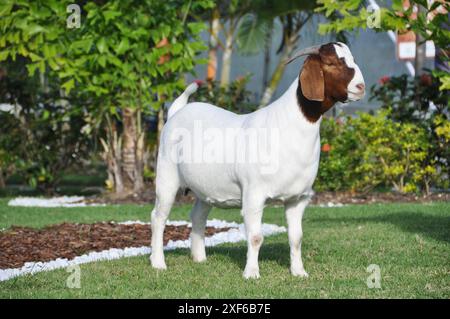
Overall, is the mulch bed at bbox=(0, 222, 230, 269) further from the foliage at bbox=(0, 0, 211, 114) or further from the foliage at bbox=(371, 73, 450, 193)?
the foliage at bbox=(371, 73, 450, 193)

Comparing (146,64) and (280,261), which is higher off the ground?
(146,64)

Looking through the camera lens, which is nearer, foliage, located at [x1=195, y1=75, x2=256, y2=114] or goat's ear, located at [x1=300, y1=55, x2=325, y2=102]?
goat's ear, located at [x1=300, y1=55, x2=325, y2=102]

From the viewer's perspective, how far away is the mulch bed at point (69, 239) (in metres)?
8.97

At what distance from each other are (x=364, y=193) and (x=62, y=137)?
572 centimetres

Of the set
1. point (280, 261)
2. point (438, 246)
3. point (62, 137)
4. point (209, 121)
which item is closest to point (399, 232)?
point (438, 246)

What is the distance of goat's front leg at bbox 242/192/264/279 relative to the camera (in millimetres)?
7266

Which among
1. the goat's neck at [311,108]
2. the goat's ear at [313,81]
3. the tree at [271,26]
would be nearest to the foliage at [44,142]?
the tree at [271,26]

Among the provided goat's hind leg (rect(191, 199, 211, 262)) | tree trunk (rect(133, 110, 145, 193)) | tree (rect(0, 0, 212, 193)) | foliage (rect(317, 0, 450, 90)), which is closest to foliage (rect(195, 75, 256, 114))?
tree trunk (rect(133, 110, 145, 193))

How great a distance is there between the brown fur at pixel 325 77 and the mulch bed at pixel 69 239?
3.31m

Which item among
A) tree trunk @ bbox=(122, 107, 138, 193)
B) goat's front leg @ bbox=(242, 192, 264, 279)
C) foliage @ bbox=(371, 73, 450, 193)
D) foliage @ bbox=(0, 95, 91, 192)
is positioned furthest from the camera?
foliage @ bbox=(0, 95, 91, 192)

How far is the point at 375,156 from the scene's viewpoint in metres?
15.1

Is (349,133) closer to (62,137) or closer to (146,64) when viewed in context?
(146,64)

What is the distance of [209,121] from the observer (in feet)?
26.0

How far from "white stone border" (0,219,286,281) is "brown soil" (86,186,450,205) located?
2695 millimetres
